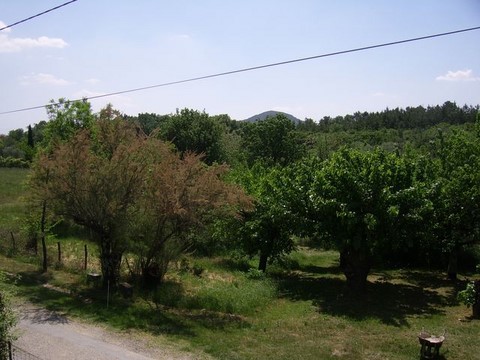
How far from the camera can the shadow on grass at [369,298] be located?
1698 centimetres

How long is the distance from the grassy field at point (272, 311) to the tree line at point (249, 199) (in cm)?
171

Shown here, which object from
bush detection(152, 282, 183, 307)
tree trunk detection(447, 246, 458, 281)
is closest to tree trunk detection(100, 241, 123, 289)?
bush detection(152, 282, 183, 307)

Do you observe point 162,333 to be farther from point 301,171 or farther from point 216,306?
point 301,171

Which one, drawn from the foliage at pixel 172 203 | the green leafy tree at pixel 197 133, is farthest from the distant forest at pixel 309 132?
the foliage at pixel 172 203

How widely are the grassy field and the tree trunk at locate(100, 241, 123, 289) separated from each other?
640mm

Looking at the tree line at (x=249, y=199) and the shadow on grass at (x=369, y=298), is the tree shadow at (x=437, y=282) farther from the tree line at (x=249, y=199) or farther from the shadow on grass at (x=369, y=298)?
the tree line at (x=249, y=199)

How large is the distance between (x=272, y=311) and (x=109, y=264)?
6.77 metres

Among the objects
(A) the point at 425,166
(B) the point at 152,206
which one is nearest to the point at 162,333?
(B) the point at 152,206

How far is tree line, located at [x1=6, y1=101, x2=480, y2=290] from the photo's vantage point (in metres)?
17.2

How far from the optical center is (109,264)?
18.3 metres

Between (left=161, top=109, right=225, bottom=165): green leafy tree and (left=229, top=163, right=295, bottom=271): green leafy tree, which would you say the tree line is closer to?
(left=229, top=163, right=295, bottom=271): green leafy tree

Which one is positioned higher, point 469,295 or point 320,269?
point 469,295

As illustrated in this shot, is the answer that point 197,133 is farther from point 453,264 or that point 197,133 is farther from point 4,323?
point 4,323

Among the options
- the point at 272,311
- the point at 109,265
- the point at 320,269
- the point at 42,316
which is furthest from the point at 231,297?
the point at 320,269
